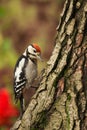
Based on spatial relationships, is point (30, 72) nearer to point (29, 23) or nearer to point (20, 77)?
A: point (20, 77)

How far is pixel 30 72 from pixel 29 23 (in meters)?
5.37

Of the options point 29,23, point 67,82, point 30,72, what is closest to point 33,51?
point 30,72

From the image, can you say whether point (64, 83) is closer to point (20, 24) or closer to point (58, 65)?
point (58, 65)

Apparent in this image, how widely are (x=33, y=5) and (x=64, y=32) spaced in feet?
23.0

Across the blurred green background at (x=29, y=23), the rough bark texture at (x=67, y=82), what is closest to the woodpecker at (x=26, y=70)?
the rough bark texture at (x=67, y=82)

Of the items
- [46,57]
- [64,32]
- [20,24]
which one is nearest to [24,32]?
[20,24]

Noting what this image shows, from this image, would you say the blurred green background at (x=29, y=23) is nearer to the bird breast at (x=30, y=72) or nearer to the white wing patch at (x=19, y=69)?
the bird breast at (x=30, y=72)

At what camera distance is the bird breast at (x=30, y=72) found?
5.31 metres

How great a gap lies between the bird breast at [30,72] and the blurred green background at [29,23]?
4.32 meters

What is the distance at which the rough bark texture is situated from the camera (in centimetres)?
375

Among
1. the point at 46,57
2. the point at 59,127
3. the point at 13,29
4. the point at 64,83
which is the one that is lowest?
the point at 59,127

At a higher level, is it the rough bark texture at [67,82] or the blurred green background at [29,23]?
the blurred green background at [29,23]

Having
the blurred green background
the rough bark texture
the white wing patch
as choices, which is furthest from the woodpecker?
the blurred green background

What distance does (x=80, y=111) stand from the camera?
3.73 meters
